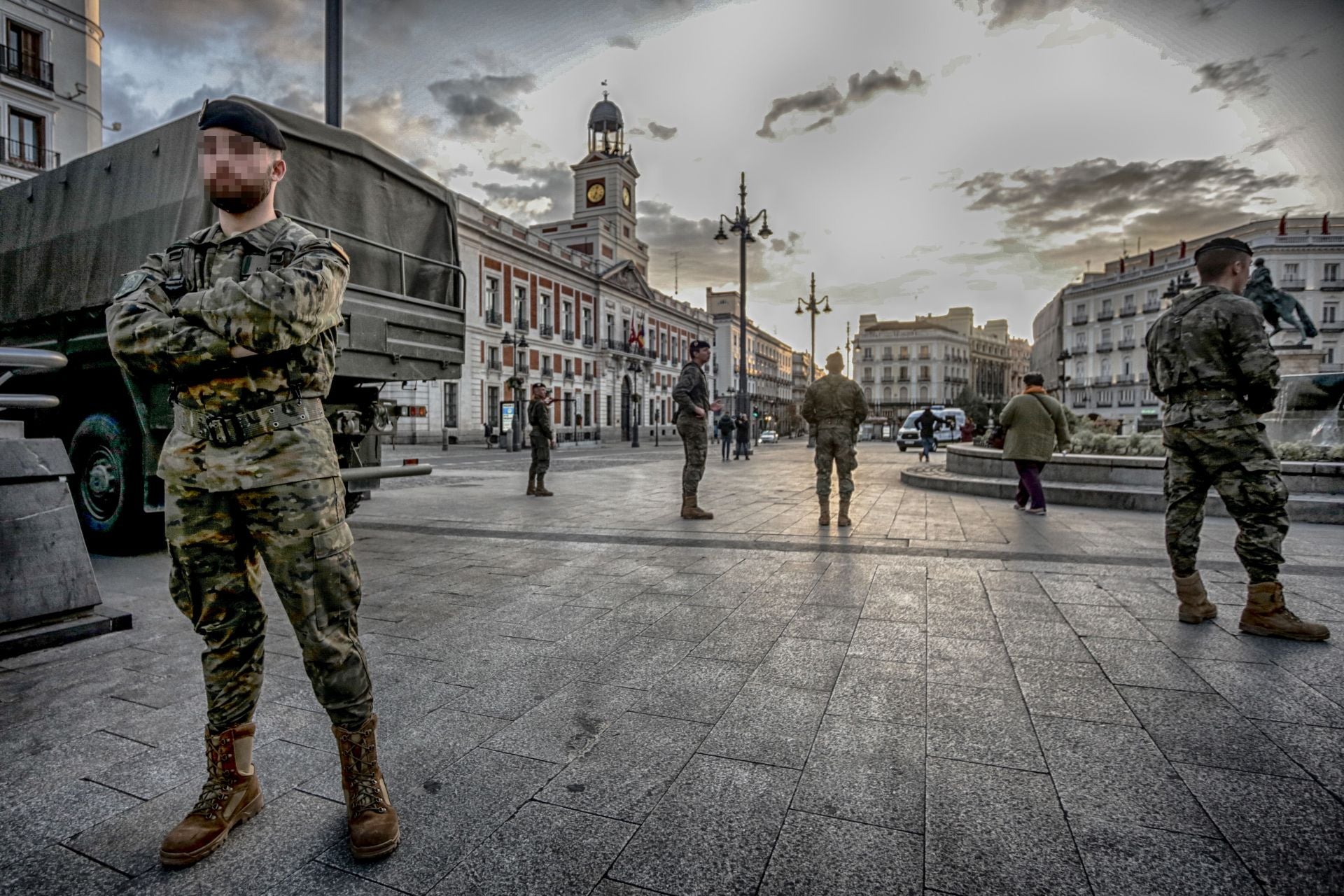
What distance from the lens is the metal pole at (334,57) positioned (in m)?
7.38

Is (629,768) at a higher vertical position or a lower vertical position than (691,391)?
lower

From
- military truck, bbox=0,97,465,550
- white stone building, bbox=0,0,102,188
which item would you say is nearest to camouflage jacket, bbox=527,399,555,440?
military truck, bbox=0,97,465,550

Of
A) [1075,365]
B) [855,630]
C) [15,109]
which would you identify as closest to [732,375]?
[1075,365]

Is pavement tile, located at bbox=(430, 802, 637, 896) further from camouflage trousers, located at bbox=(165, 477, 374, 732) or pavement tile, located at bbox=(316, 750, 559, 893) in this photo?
camouflage trousers, located at bbox=(165, 477, 374, 732)

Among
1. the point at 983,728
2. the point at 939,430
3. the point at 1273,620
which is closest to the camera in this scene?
the point at 983,728

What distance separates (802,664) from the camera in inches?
121

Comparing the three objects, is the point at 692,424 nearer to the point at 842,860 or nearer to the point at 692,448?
the point at 692,448

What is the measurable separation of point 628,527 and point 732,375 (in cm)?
7546

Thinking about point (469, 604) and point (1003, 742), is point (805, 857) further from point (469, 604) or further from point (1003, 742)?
point (469, 604)

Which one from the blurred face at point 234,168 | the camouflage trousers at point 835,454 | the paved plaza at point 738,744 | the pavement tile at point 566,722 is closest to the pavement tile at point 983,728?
the paved plaza at point 738,744

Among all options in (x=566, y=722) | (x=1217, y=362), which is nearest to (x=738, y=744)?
(x=566, y=722)

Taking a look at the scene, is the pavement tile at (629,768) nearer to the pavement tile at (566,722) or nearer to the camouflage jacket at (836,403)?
the pavement tile at (566,722)

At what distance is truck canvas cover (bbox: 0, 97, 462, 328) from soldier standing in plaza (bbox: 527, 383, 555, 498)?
142 inches

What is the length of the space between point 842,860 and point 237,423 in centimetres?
186
